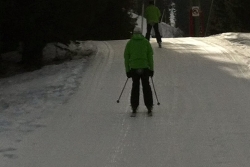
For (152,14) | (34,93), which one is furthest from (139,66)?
(152,14)

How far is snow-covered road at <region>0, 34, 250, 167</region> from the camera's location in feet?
29.6

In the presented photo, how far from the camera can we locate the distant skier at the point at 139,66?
482 inches

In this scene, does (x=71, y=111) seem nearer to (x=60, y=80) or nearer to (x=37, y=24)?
(x=60, y=80)

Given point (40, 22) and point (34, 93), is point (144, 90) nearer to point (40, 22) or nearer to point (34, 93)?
point (34, 93)

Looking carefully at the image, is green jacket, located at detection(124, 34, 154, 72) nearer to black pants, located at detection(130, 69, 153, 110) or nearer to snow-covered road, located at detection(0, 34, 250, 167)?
black pants, located at detection(130, 69, 153, 110)

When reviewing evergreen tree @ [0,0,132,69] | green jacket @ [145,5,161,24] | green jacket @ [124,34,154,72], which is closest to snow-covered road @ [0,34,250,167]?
green jacket @ [124,34,154,72]

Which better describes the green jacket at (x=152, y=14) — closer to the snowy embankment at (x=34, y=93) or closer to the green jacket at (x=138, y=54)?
the snowy embankment at (x=34, y=93)

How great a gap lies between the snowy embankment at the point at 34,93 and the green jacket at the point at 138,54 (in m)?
2.04

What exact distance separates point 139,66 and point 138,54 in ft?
0.79

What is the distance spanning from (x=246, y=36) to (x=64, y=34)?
10.3m

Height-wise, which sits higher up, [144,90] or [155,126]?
[144,90]

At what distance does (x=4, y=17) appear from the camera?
17641 millimetres

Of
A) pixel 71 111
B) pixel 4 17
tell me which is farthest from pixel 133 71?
pixel 4 17

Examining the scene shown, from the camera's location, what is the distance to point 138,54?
40.2 ft
